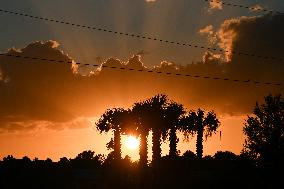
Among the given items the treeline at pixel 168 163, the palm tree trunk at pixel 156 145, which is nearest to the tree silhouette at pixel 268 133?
the treeline at pixel 168 163

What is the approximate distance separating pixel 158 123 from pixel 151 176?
20.7 m

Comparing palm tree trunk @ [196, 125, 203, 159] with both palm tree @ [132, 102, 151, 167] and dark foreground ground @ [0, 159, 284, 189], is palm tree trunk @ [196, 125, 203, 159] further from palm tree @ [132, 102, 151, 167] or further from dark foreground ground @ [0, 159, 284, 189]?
palm tree @ [132, 102, 151, 167]

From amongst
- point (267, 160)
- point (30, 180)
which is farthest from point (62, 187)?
point (267, 160)

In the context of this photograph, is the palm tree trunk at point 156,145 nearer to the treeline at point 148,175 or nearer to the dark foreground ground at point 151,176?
the treeline at point 148,175

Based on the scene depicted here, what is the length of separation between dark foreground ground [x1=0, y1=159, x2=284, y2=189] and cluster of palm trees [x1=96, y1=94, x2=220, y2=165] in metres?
6.14

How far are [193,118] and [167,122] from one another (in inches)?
256

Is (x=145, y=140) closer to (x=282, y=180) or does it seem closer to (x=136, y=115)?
(x=136, y=115)

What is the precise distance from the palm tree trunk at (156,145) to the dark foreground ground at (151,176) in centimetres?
340

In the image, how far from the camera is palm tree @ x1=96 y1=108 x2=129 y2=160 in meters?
100

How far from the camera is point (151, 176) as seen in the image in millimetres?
78188

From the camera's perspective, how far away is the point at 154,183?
7525 centimetres

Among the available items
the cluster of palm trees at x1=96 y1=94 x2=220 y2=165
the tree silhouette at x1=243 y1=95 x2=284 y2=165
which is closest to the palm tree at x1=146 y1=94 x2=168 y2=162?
the cluster of palm trees at x1=96 y1=94 x2=220 y2=165

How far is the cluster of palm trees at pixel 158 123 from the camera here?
3826 inches

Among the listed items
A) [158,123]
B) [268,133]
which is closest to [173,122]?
[158,123]
